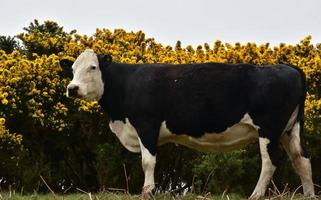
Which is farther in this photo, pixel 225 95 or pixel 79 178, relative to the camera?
pixel 79 178

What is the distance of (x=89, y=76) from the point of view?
881 centimetres

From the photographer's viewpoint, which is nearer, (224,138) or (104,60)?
(224,138)

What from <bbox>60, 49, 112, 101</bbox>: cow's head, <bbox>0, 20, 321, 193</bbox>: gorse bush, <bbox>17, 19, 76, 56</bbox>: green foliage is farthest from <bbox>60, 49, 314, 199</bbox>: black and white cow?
<bbox>17, 19, 76, 56</bbox>: green foliage

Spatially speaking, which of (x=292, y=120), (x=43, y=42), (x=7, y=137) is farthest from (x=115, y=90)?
(x=43, y=42)

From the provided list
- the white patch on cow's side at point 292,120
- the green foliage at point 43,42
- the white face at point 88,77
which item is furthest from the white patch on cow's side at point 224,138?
the green foliage at point 43,42

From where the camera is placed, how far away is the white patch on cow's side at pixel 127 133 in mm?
8758

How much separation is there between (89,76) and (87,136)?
374cm

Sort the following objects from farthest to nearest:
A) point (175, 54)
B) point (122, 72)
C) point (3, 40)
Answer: point (3, 40)
point (175, 54)
point (122, 72)

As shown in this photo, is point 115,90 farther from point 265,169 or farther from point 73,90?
point 265,169

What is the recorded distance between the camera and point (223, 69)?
857cm

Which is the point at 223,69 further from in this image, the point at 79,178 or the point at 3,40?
the point at 3,40

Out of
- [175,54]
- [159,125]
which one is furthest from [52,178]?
[159,125]

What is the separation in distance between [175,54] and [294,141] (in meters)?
5.04

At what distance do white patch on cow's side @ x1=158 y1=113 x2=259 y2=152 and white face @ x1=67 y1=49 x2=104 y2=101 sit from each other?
1.02 meters
